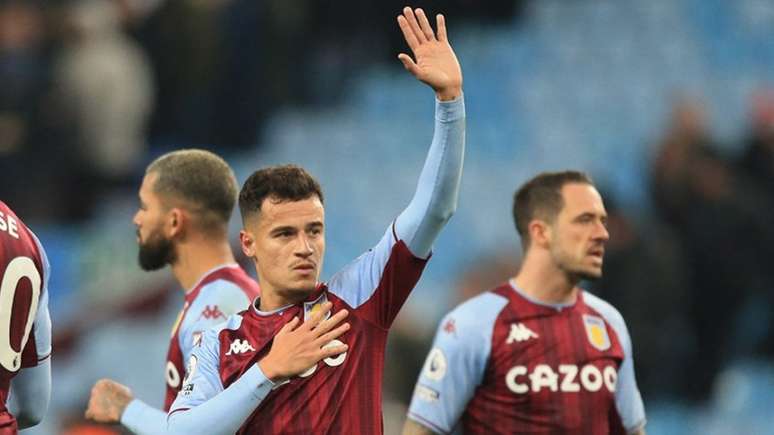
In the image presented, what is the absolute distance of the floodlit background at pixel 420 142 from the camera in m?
11.7

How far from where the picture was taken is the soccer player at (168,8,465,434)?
4.53 meters

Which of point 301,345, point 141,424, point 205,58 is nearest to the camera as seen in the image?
point 301,345

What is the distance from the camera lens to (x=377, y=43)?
44.5ft

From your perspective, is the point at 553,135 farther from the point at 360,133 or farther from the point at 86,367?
the point at 86,367

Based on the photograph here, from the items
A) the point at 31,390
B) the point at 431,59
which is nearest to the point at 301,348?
the point at 431,59

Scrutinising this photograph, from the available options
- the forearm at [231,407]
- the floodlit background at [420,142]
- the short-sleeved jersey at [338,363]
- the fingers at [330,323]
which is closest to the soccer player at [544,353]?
the short-sleeved jersey at [338,363]

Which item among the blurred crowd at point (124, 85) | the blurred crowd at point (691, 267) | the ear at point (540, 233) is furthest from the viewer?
the blurred crowd at point (124, 85)

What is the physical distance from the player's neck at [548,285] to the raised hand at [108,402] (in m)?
1.89

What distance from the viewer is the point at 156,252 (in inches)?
237

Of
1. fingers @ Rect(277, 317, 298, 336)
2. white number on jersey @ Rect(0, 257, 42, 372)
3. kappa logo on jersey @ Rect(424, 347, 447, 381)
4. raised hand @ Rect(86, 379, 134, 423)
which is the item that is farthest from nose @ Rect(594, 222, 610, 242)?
white number on jersey @ Rect(0, 257, 42, 372)

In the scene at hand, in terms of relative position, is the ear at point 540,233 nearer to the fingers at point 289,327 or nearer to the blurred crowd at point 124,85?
the fingers at point 289,327

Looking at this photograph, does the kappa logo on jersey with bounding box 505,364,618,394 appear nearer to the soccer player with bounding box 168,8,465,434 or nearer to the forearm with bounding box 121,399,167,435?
the soccer player with bounding box 168,8,465,434

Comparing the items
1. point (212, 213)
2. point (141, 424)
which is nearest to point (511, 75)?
point (212, 213)

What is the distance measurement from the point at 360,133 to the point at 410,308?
2198 mm
